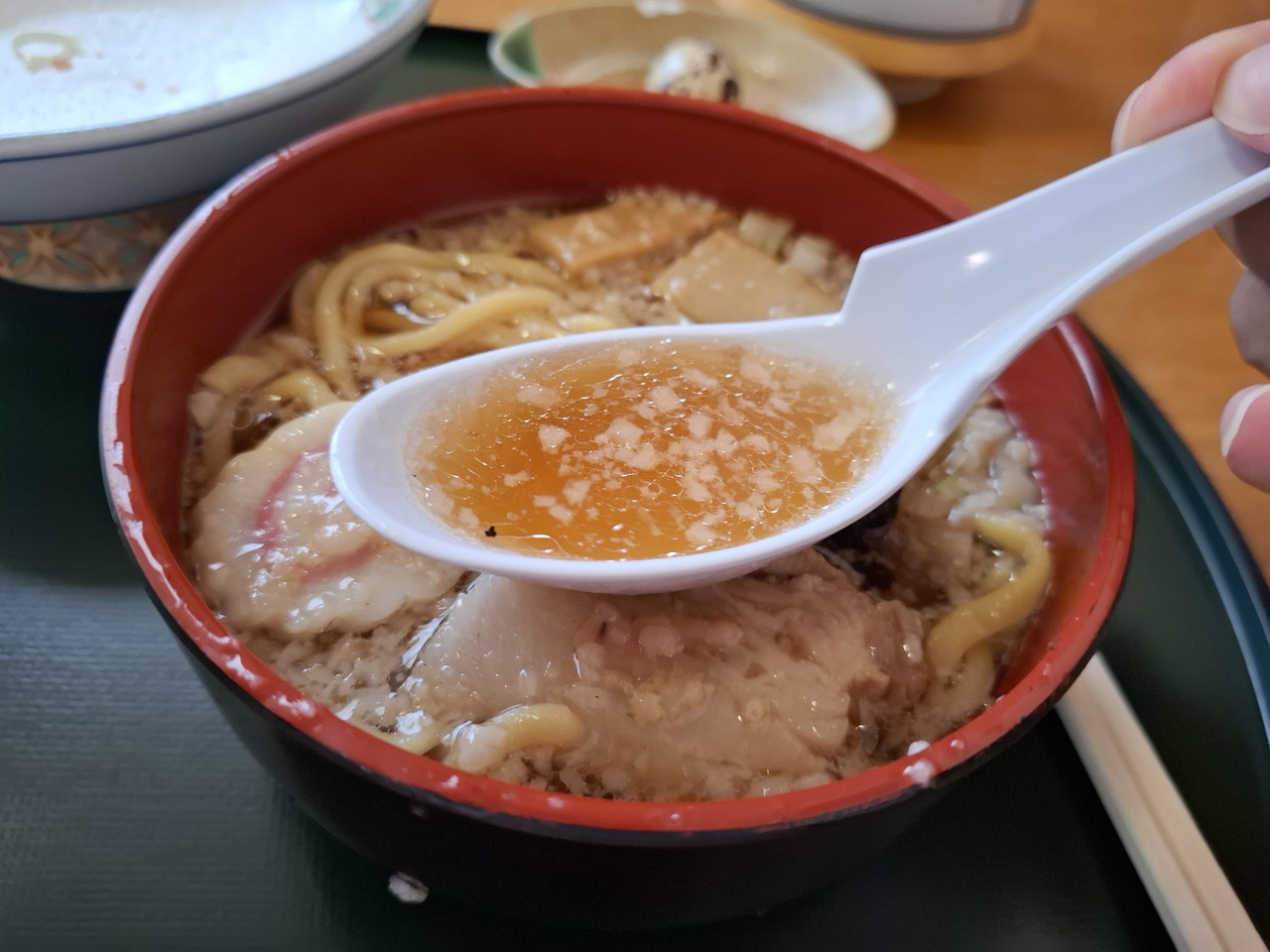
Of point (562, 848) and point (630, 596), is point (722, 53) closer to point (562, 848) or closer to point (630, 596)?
point (630, 596)

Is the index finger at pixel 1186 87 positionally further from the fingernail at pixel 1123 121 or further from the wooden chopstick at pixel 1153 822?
the wooden chopstick at pixel 1153 822

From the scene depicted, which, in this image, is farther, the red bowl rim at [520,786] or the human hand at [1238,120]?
the human hand at [1238,120]

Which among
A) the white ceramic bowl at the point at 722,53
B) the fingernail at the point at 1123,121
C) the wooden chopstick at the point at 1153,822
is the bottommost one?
the wooden chopstick at the point at 1153,822

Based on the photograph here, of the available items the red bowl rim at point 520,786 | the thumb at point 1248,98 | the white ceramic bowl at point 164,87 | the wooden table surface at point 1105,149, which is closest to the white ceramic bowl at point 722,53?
the wooden table surface at point 1105,149

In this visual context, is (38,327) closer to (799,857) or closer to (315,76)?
(315,76)

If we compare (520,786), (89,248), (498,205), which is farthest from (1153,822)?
(89,248)

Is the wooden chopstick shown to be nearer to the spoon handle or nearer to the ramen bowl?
the ramen bowl
